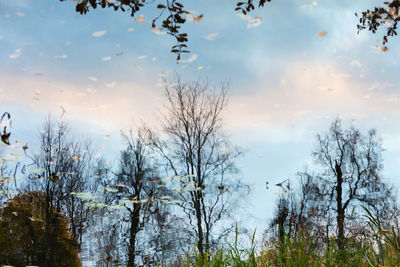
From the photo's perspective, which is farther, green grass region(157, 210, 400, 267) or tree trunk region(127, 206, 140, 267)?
tree trunk region(127, 206, 140, 267)

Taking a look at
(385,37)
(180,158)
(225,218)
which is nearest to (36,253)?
(180,158)

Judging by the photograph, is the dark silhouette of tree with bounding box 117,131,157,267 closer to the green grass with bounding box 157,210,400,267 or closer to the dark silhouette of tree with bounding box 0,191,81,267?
the dark silhouette of tree with bounding box 0,191,81,267

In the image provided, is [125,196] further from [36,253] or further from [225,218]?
[36,253]

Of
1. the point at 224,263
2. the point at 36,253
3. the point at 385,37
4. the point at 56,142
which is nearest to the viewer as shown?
the point at 224,263

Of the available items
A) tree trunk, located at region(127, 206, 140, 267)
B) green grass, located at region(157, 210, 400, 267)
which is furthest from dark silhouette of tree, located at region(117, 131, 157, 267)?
green grass, located at region(157, 210, 400, 267)

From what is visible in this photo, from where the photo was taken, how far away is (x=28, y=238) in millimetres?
12406

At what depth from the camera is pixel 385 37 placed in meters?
5.39

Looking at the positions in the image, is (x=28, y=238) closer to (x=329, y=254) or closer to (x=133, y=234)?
(x=133, y=234)

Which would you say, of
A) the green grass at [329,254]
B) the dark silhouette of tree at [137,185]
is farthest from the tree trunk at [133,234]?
the green grass at [329,254]

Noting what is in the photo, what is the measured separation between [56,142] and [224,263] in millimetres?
18270

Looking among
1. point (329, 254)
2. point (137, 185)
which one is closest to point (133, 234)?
point (137, 185)

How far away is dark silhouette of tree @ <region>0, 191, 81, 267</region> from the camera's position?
454 inches

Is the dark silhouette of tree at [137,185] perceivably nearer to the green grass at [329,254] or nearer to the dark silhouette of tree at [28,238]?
the dark silhouette of tree at [28,238]

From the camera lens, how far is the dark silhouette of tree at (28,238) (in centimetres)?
1153
